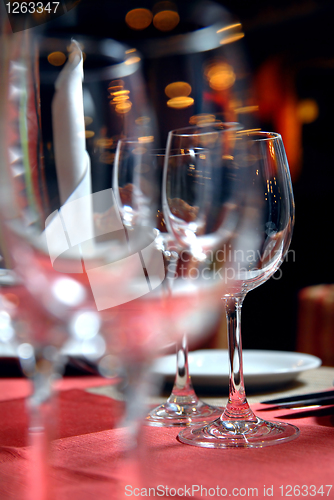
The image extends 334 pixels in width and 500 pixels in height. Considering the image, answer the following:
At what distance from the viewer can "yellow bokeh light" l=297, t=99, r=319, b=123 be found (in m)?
3.34

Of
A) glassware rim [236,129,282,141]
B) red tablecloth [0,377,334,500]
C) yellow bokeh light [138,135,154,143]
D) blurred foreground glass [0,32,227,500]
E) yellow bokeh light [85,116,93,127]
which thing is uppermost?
glassware rim [236,129,282,141]

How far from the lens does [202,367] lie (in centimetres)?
78

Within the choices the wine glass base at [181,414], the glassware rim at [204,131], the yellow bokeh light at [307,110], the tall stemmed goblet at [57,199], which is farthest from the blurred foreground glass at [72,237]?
the yellow bokeh light at [307,110]

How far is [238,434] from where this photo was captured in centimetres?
42

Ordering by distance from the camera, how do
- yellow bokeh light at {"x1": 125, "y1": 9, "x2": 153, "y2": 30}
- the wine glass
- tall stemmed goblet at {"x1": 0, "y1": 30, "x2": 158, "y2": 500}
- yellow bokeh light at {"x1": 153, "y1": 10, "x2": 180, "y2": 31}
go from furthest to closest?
yellow bokeh light at {"x1": 153, "y1": 10, "x2": 180, "y2": 31} → yellow bokeh light at {"x1": 125, "y1": 9, "x2": 153, "y2": 30} → the wine glass → tall stemmed goblet at {"x1": 0, "y1": 30, "x2": 158, "y2": 500}

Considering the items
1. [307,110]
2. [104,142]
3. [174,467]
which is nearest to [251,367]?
[174,467]

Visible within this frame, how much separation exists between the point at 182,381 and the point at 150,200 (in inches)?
9.8

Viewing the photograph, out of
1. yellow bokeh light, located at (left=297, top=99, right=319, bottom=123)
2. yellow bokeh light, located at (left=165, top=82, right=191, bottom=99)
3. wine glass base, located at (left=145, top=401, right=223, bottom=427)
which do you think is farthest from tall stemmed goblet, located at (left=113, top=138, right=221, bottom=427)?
yellow bokeh light, located at (left=297, top=99, right=319, bottom=123)

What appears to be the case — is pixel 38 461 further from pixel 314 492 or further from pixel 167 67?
pixel 167 67

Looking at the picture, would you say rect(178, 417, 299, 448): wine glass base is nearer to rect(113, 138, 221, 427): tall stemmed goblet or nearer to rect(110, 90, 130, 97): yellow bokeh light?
rect(113, 138, 221, 427): tall stemmed goblet

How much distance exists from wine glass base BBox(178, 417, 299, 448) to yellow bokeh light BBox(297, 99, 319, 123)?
3.15 metres

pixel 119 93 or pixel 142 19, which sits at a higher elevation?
pixel 142 19

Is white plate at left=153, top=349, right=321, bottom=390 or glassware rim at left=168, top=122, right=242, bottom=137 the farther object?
white plate at left=153, top=349, right=321, bottom=390

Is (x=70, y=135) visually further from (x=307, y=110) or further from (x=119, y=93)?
(x=307, y=110)
